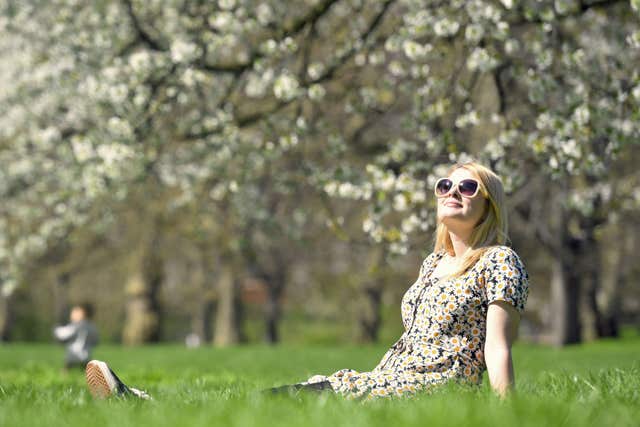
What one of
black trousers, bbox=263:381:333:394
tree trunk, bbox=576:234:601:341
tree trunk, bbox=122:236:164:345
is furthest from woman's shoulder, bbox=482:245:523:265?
tree trunk, bbox=122:236:164:345

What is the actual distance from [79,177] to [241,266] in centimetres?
1856

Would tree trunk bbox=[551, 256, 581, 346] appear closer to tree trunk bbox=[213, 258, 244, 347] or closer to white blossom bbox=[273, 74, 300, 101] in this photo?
tree trunk bbox=[213, 258, 244, 347]

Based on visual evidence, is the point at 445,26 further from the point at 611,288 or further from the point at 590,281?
the point at 611,288

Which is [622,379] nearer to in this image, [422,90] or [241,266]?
[422,90]

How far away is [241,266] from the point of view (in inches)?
1229

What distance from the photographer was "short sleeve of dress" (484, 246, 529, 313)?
440 centimetres

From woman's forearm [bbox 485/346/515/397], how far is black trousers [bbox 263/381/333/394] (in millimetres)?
804

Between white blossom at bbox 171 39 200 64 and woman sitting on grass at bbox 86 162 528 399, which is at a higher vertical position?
white blossom at bbox 171 39 200 64

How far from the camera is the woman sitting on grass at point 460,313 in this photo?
14.4 ft

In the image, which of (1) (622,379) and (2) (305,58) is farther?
(2) (305,58)

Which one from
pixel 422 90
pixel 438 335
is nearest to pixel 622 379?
pixel 438 335

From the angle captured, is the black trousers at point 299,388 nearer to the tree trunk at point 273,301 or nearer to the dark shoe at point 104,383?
the dark shoe at point 104,383

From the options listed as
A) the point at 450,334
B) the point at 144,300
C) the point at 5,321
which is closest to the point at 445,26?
the point at 450,334

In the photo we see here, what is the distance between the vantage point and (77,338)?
45.0 feet
